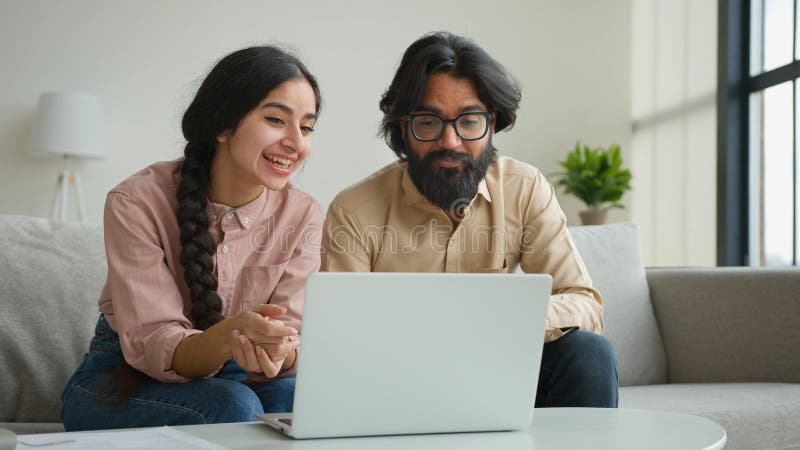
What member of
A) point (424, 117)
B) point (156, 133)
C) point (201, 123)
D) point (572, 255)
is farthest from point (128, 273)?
point (156, 133)

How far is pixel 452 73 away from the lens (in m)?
1.88

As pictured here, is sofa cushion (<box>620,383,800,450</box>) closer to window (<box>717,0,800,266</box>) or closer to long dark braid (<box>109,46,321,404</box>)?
long dark braid (<box>109,46,321,404</box>)

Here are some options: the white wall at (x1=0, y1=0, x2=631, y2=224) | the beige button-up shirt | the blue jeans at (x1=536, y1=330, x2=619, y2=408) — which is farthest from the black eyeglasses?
the white wall at (x1=0, y1=0, x2=631, y2=224)

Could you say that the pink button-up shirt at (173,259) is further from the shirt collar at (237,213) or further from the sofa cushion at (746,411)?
the sofa cushion at (746,411)

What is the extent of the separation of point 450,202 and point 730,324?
1.15 m

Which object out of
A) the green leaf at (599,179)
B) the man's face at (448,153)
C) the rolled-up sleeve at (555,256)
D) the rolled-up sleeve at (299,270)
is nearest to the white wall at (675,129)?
the green leaf at (599,179)

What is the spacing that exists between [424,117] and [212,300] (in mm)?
605

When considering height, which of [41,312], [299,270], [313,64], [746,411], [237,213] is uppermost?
[313,64]

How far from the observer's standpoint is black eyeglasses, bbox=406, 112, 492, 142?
182 centimetres

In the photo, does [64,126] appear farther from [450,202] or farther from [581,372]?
[581,372]

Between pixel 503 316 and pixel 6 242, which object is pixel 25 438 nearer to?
pixel 503 316

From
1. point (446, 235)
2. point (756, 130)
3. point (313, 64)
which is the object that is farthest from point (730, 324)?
point (313, 64)

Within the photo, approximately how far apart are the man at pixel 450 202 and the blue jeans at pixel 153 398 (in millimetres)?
337

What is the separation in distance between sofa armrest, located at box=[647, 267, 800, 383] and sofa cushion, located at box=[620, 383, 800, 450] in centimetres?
23
